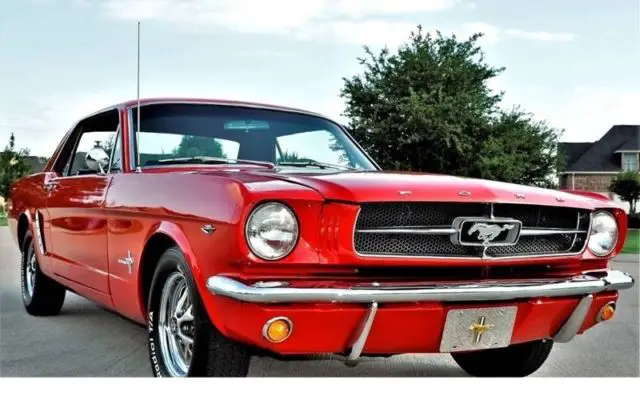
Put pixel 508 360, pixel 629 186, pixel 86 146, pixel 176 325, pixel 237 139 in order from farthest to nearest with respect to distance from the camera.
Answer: pixel 629 186
pixel 86 146
pixel 237 139
pixel 508 360
pixel 176 325

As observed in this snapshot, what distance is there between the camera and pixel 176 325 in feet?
9.96

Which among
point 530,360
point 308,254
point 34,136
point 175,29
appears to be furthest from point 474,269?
point 34,136

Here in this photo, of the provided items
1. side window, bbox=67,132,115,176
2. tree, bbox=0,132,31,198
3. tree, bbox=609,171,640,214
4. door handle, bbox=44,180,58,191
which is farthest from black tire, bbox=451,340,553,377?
tree, bbox=609,171,640,214

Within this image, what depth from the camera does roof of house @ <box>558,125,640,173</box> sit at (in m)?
11.7

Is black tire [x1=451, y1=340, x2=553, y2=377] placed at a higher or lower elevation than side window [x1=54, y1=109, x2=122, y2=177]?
lower

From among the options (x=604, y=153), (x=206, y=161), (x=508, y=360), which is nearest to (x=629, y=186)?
(x=604, y=153)

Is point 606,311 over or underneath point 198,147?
underneath

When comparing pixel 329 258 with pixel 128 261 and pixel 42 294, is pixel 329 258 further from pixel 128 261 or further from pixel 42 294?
pixel 42 294

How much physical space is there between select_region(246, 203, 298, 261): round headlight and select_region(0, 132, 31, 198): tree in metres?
2.54

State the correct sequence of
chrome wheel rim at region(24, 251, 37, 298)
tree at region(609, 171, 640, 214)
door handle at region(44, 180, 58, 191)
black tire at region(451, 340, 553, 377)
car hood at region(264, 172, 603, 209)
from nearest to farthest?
car hood at region(264, 172, 603, 209) → black tire at region(451, 340, 553, 377) → door handle at region(44, 180, 58, 191) → chrome wheel rim at region(24, 251, 37, 298) → tree at region(609, 171, 640, 214)

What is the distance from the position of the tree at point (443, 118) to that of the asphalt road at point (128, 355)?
8.24 metres

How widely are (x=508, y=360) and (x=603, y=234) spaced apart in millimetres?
737

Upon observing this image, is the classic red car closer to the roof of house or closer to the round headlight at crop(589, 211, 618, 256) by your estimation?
the round headlight at crop(589, 211, 618, 256)

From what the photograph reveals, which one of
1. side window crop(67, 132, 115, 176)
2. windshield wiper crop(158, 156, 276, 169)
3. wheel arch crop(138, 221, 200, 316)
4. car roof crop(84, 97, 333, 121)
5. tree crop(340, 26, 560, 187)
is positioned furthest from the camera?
tree crop(340, 26, 560, 187)
